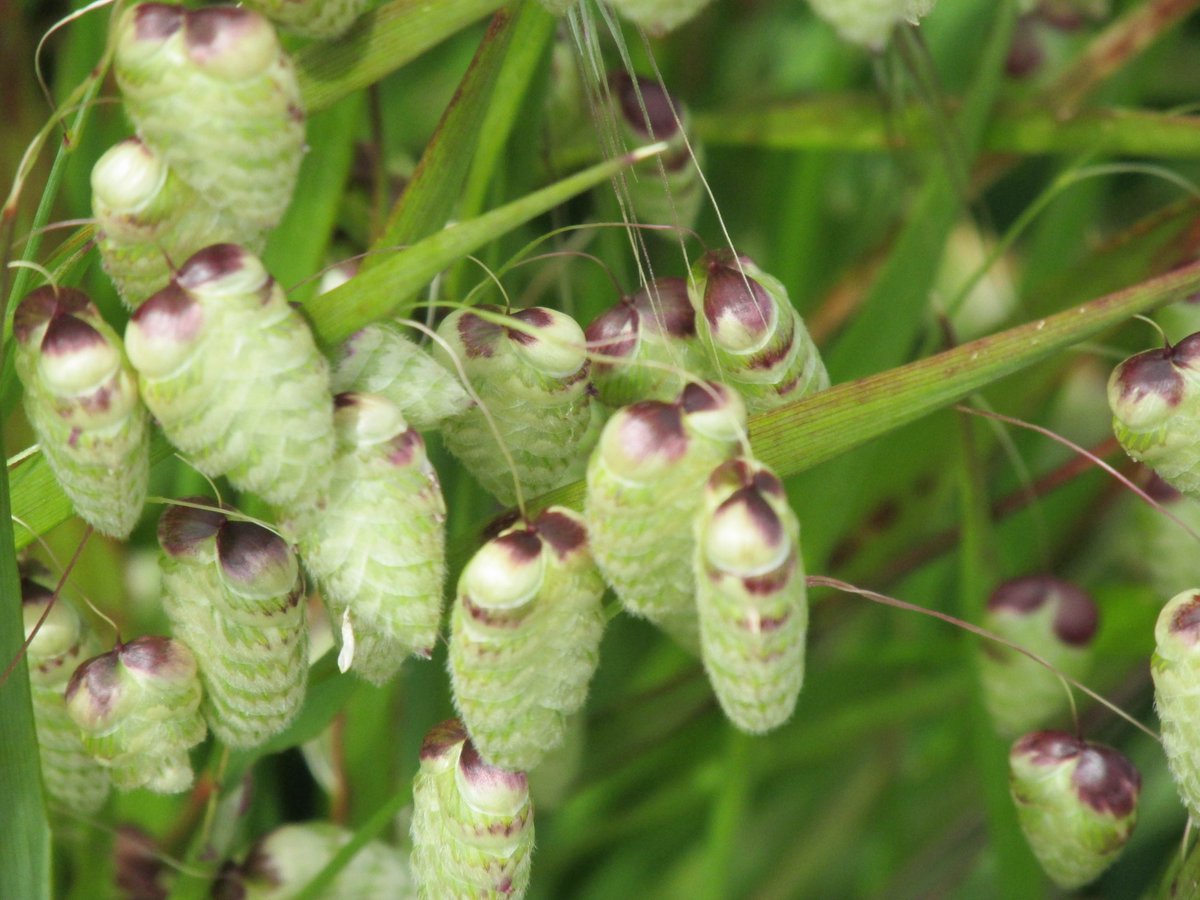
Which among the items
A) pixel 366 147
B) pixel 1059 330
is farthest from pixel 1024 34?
pixel 1059 330

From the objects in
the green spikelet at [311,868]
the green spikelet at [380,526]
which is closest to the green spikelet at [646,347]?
the green spikelet at [380,526]

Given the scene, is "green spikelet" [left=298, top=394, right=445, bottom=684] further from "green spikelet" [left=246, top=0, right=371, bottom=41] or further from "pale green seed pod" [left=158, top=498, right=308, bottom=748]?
"green spikelet" [left=246, top=0, right=371, bottom=41]

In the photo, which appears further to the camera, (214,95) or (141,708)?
(141,708)

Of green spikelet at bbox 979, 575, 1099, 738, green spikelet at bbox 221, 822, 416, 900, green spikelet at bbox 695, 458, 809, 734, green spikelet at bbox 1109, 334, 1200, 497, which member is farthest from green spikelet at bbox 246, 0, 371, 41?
green spikelet at bbox 979, 575, 1099, 738

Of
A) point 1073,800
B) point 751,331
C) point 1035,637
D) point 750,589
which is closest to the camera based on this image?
point 750,589

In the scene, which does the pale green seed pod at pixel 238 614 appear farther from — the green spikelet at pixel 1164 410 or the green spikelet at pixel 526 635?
the green spikelet at pixel 1164 410

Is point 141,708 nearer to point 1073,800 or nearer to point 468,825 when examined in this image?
point 468,825

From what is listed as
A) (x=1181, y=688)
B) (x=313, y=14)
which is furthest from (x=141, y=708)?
(x=1181, y=688)

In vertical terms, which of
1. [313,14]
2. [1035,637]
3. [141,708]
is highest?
[313,14]
